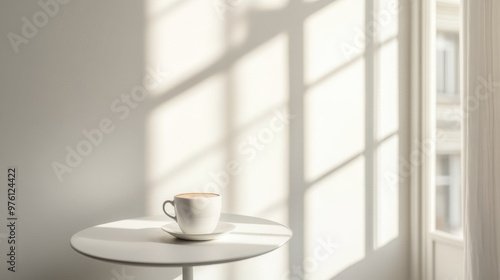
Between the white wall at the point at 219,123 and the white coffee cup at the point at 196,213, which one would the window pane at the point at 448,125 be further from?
the white coffee cup at the point at 196,213

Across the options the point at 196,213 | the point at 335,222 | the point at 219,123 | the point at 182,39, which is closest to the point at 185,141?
the point at 219,123

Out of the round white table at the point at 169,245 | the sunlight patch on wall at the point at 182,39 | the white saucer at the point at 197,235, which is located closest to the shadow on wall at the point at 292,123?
the sunlight patch on wall at the point at 182,39

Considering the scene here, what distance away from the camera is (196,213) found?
154cm

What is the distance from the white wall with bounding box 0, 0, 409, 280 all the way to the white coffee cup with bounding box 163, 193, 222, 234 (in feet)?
2.16

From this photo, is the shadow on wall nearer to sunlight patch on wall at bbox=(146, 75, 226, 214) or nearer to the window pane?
sunlight patch on wall at bbox=(146, 75, 226, 214)

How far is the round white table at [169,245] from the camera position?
53.1 inches

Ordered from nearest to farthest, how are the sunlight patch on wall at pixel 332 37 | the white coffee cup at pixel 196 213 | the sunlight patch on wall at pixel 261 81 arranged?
the white coffee cup at pixel 196 213, the sunlight patch on wall at pixel 261 81, the sunlight patch on wall at pixel 332 37

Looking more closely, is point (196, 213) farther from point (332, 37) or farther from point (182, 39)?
point (332, 37)

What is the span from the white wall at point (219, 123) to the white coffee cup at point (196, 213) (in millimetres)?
658

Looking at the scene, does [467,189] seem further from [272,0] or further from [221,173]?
[272,0]

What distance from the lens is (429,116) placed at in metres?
2.62

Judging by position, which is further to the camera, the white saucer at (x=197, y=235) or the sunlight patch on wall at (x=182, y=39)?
the sunlight patch on wall at (x=182, y=39)

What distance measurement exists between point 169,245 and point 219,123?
0.89 meters

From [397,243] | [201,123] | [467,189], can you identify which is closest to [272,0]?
[201,123]
